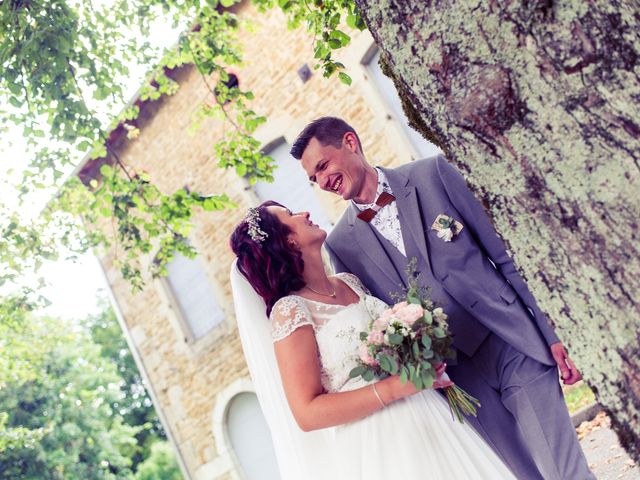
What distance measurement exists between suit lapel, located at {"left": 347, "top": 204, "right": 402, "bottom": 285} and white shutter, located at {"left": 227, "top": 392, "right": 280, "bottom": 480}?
28.4 ft

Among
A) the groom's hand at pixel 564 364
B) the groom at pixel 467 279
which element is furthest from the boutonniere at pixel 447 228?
the groom's hand at pixel 564 364

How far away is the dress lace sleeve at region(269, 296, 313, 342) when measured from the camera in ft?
9.92

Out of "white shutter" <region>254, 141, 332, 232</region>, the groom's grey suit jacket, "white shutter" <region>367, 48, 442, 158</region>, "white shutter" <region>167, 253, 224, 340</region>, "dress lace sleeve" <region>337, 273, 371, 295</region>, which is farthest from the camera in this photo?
"white shutter" <region>167, 253, 224, 340</region>

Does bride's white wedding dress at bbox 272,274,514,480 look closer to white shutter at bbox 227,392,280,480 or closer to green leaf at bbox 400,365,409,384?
green leaf at bbox 400,365,409,384

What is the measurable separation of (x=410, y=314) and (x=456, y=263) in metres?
0.60

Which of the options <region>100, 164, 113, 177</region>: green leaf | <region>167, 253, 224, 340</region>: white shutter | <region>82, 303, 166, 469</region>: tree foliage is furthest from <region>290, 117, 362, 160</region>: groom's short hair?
<region>82, 303, 166, 469</region>: tree foliage

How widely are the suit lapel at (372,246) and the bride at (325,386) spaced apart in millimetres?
168

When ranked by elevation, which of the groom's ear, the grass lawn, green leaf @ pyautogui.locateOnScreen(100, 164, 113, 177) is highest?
green leaf @ pyautogui.locateOnScreen(100, 164, 113, 177)

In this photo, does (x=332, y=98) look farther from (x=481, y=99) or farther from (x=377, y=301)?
(x=481, y=99)

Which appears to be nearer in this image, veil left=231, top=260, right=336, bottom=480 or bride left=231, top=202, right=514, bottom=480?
bride left=231, top=202, right=514, bottom=480

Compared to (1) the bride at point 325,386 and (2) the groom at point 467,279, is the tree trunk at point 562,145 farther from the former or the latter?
(2) the groom at point 467,279

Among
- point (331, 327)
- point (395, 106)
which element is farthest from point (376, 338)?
point (395, 106)

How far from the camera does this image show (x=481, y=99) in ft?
4.70

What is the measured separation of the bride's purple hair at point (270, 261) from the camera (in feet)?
11.0
